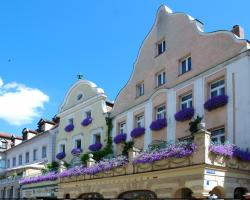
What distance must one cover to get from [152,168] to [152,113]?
20.7 feet

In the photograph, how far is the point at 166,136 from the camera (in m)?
25.1

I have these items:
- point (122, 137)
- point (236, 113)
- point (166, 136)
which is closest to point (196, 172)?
point (236, 113)

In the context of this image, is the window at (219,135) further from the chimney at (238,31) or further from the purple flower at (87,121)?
the purple flower at (87,121)

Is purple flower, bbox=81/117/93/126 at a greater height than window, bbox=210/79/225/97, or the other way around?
window, bbox=210/79/225/97

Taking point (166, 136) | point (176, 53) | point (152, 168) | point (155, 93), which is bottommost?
point (152, 168)

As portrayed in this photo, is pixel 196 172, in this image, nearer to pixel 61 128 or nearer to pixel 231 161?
pixel 231 161

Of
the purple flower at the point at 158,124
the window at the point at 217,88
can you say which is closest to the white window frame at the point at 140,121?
the purple flower at the point at 158,124

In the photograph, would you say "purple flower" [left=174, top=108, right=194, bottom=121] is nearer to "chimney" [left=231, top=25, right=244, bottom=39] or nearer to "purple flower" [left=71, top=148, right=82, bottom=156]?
"chimney" [left=231, top=25, right=244, bottom=39]

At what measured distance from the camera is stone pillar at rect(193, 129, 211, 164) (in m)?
18.1

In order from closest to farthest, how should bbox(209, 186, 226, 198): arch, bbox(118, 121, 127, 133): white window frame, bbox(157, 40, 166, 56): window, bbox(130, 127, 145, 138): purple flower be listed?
bbox(209, 186, 226, 198): arch < bbox(130, 127, 145, 138): purple flower < bbox(157, 40, 166, 56): window < bbox(118, 121, 127, 133): white window frame

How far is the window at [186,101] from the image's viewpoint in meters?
24.1

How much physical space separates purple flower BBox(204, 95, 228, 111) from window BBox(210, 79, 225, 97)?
60 cm

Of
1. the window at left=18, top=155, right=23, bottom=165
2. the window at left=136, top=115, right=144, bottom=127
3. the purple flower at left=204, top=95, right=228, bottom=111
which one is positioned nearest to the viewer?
the purple flower at left=204, top=95, right=228, bottom=111

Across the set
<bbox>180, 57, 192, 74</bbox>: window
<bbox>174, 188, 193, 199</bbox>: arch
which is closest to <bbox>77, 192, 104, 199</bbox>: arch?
<bbox>174, 188, 193, 199</bbox>: arch
